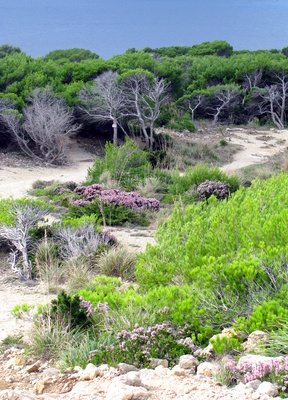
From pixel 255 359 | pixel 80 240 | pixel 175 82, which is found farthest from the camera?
pixel 175 82

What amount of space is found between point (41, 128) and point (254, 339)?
15.1m

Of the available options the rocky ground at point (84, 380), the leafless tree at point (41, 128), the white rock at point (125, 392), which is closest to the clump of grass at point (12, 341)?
the rocky ground at point (84, 380)

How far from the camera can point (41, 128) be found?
1744cm

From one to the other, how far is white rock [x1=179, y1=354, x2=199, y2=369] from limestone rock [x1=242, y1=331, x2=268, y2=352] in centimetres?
39

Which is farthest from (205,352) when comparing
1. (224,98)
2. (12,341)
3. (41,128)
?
(224,98)

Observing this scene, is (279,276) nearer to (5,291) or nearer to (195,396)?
(195,396)

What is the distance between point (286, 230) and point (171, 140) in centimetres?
1537

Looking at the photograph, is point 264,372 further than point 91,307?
No

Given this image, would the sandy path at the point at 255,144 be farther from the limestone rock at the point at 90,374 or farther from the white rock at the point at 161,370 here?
the limestone rock at the point at 90,374

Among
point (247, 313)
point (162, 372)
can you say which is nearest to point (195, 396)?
point (162, 372)

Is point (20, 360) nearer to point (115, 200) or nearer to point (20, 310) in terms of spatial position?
point (20, 310)

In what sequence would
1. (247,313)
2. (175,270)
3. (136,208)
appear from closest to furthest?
(247,313) < (175,270) < (136,208)

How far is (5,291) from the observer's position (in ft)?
20.0

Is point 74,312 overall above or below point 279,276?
below
